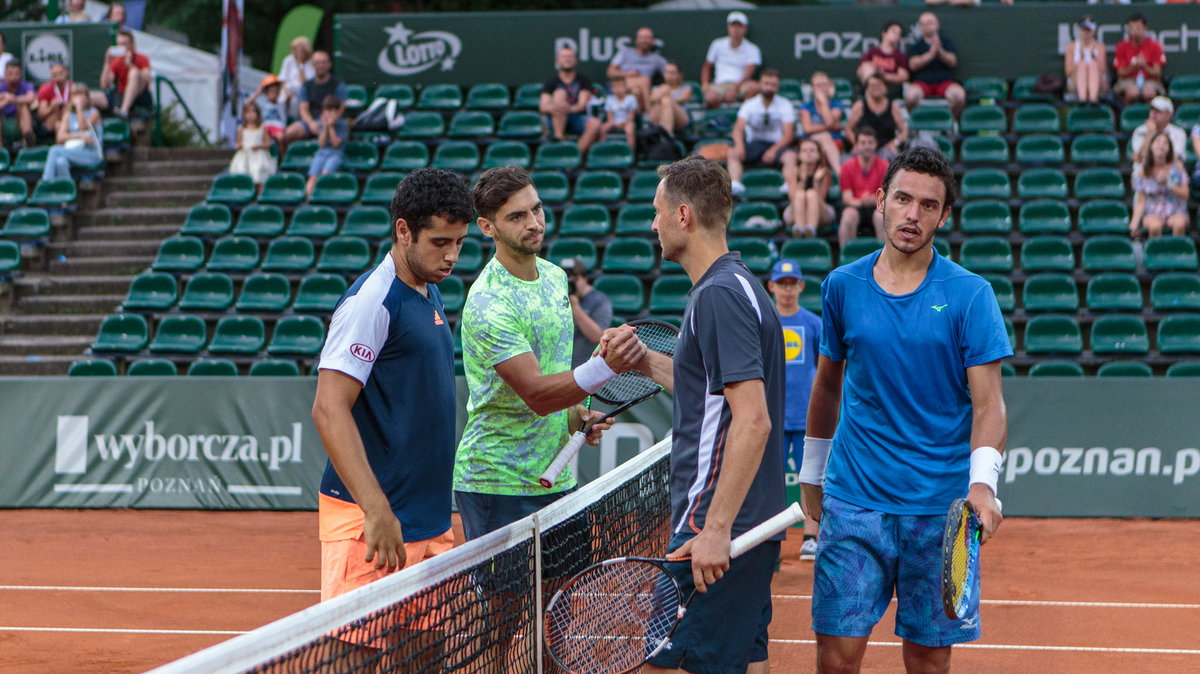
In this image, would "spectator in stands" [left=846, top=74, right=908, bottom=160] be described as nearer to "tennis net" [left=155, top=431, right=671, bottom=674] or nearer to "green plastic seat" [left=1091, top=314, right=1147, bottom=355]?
"green plastic seat" [left=1091, top=314, right=1147, bottom=355]

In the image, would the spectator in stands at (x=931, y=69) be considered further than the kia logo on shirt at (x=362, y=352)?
Yes

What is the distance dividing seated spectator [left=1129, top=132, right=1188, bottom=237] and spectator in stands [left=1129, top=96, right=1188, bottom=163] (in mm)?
141

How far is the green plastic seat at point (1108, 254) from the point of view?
13.2 metres

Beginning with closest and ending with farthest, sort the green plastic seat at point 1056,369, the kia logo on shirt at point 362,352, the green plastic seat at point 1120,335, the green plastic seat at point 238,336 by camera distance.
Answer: the kia logo on shirt at point 362,352 < the green plastic seat at point 1056,369 < the green plastic seat at point 1120,335 < the green plastic seat at point 238,336

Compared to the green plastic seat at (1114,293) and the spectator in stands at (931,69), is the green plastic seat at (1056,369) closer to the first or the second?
the green plastic seat at (1114,293)

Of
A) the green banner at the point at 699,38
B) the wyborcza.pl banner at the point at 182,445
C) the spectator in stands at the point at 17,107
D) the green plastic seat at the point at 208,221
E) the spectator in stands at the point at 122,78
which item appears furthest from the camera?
the spectator in stands at the point at 122,78

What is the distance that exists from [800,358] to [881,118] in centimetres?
590

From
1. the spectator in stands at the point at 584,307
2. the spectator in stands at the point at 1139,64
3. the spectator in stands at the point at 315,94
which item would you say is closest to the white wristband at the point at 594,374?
the spectator in stands at the point at 584,307

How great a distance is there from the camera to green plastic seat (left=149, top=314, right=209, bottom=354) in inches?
540

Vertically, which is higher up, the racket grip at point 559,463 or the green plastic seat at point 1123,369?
the racket grip at point 559,463

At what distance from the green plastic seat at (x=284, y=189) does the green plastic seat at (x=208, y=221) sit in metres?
0.49

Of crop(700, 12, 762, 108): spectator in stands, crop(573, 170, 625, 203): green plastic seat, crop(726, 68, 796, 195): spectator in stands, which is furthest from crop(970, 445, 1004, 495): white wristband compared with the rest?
crop(700, 12, 762, 108): spectator in stands

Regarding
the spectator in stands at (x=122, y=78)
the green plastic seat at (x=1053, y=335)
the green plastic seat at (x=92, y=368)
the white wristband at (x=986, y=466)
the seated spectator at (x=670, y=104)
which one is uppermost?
the spectator in stands at (x=122, y=78)

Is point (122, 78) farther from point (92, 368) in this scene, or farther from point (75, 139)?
point (92, 368)
